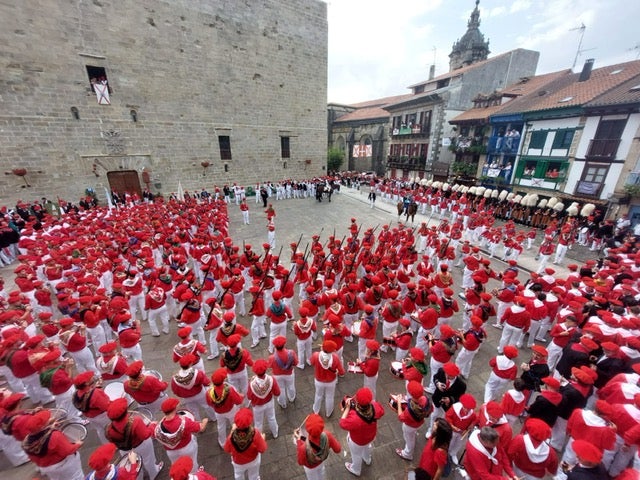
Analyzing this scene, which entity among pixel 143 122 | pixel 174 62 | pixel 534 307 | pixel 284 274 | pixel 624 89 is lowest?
pixel 534 307

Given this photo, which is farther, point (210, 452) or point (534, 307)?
point (534, 307)

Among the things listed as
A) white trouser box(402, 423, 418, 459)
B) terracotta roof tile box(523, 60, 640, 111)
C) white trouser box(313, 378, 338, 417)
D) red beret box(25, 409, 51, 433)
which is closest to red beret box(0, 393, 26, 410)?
red beret box(25, 409, 51, 433)

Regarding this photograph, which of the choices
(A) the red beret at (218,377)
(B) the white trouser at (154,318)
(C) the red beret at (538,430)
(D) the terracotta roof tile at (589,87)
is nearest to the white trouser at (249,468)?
(A) the red beret at (218,377)

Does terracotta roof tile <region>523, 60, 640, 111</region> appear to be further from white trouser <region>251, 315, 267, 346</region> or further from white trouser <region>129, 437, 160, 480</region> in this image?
white trouser <region>129, 437, 160, 480</region>

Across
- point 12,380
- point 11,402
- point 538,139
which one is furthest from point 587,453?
point 538,139

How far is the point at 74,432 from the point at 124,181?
2180 cm

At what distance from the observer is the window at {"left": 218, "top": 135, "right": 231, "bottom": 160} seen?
81.9 ft

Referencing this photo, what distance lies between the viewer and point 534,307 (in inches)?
271

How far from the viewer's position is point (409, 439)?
4516mm

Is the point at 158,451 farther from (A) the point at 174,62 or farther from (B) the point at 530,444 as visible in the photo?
(A) the point at 174,62

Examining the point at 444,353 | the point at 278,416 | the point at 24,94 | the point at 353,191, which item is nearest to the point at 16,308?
the point at 278,416

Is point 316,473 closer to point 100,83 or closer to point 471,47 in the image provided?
point 100,83

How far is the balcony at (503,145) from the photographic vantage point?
22.8 metres

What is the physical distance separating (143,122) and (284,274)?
2084 cm
